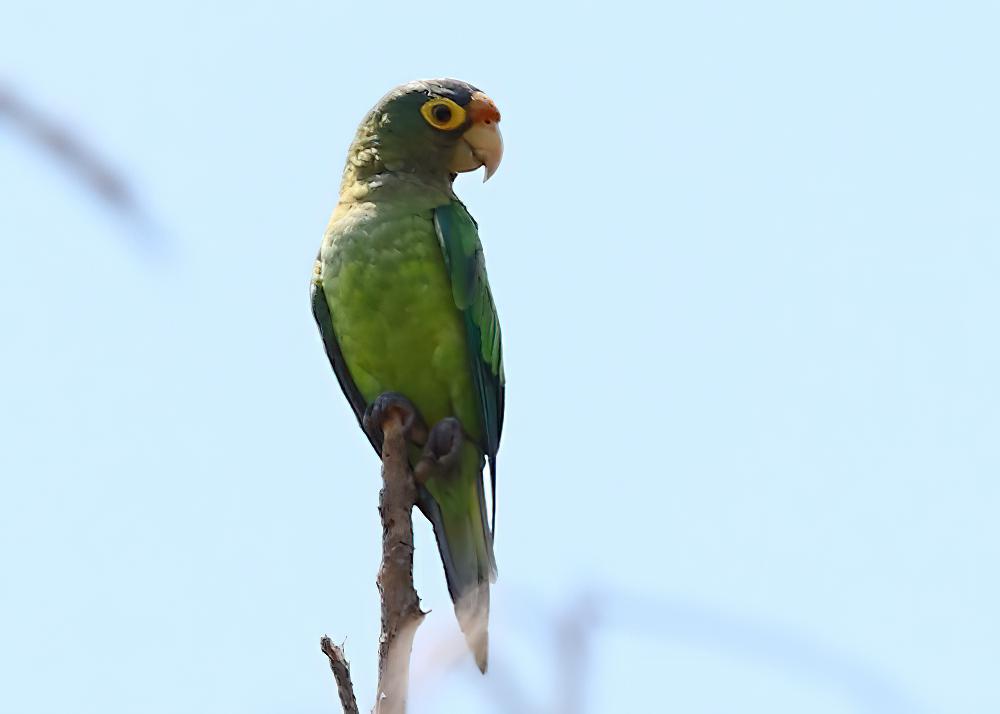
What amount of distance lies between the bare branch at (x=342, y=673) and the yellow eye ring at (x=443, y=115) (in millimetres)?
2691

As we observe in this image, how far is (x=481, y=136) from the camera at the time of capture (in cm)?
552

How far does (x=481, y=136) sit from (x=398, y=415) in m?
1.46

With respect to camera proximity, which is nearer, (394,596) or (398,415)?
(394,596)

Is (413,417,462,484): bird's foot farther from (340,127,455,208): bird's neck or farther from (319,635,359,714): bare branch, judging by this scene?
(319,635,359,714): bare branch

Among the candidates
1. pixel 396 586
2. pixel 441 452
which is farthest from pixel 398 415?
pixel 396 586

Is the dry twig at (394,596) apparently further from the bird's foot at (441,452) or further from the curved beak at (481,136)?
the curved beak at (481,136)

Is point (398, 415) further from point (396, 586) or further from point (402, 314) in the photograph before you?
point (396, 586)

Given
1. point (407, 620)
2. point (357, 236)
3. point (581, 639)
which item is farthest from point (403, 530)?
point (581, 639)

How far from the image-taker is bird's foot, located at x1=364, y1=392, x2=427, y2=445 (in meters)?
4.97

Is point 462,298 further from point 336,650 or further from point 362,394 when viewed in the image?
point 336,650

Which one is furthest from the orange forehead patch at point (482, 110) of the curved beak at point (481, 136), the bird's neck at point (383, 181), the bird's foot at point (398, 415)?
the bird's foot at point (398, 415)

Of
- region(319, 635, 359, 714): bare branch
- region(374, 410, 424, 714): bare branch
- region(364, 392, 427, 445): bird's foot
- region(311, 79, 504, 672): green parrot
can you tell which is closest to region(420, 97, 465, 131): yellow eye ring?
region(311, 79, 504, 672): green parrot

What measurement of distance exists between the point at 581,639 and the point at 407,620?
2.91 m

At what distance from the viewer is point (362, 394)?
5.24 metres
